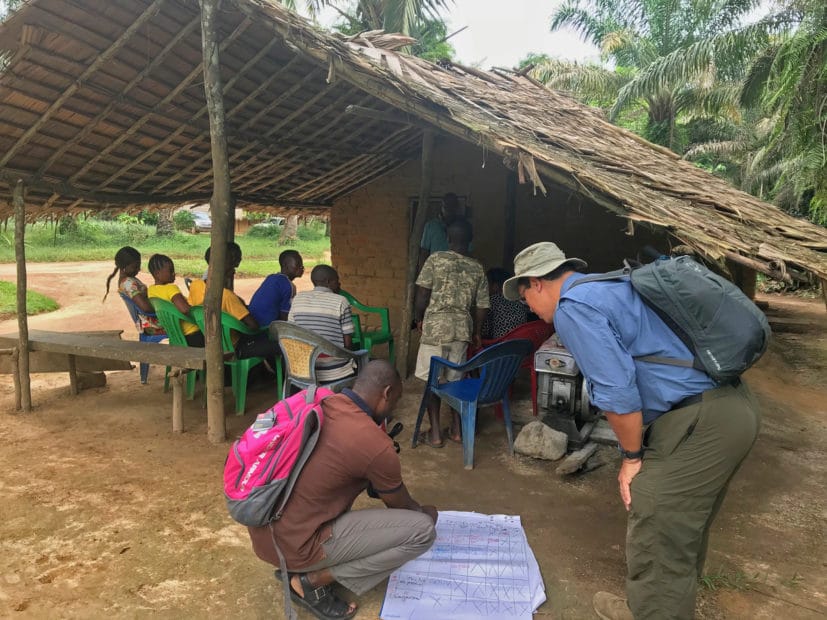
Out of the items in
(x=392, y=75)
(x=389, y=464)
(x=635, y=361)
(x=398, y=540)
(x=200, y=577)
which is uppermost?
(x=392, y=75)

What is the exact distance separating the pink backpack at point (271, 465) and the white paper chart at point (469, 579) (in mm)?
767

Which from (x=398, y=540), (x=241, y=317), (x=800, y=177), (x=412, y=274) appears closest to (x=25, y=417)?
(x=241, y=317)

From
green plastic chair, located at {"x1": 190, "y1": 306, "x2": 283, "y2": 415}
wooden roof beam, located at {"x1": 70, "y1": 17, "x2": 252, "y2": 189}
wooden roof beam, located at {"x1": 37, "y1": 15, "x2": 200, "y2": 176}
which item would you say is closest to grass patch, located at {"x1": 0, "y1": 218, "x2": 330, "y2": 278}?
wooden roof beam, located at {"x1": 70, "y1": 17, "x2": 252, "y2": 189}

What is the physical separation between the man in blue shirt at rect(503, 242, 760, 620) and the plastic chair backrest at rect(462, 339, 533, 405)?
1809mm

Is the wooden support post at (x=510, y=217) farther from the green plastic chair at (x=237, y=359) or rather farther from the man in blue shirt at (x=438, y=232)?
the green plastic chair at (x=237, y=359)

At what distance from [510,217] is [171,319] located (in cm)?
400

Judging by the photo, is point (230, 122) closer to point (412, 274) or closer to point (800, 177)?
point (412, 274)

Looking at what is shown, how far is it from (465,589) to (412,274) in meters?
3.74

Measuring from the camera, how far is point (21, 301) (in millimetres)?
4984

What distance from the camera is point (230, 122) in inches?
204

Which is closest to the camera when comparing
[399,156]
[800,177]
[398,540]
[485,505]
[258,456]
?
[258,456]

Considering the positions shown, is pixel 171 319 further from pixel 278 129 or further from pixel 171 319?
pixel 278 129

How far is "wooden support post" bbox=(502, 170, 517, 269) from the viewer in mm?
6762

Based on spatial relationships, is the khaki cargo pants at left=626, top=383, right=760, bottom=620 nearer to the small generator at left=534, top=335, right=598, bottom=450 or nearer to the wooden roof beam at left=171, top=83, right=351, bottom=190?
the small generator at left=534, top=335, right=598, bottom=450
